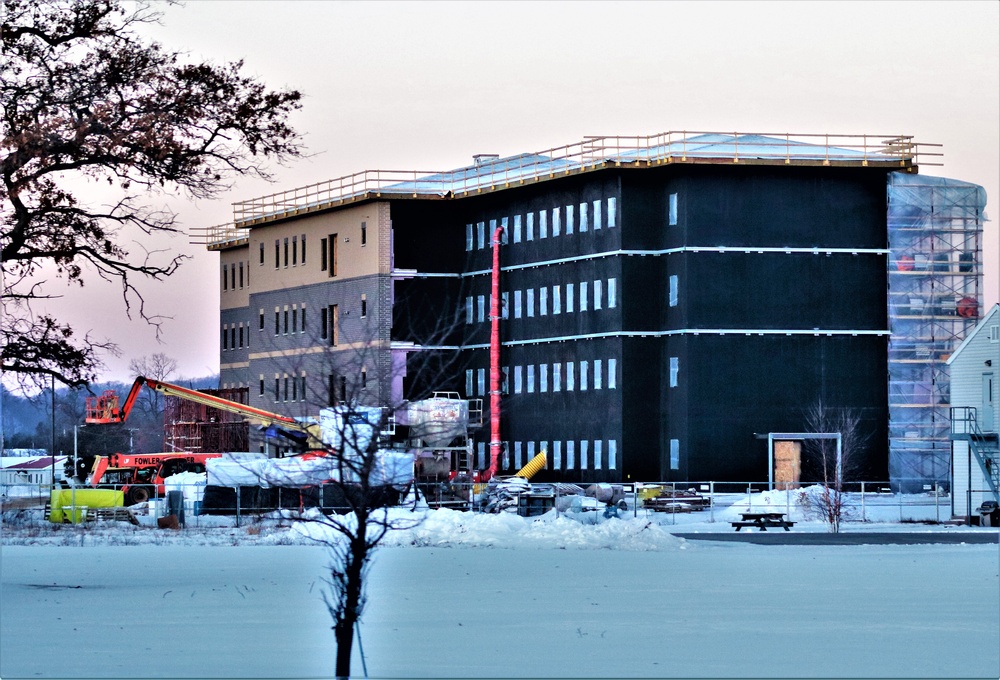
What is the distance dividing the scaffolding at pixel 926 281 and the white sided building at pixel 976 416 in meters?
11.2

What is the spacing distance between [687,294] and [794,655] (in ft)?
170

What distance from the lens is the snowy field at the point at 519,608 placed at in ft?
70.2

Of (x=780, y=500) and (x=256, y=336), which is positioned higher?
(x=256, y=336)

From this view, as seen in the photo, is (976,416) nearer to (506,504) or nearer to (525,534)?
(506,504)

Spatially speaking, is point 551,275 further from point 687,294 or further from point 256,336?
point 256,336

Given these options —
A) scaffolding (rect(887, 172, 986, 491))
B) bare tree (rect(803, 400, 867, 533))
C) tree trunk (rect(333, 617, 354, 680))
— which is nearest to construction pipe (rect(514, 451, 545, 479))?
bare tree (rect(803, 400, 867, 533))

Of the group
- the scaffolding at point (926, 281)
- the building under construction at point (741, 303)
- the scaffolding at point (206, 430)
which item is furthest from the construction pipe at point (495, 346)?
the scaffolding at point (926, 281)

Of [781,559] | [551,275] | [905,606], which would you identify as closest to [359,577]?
[905,606]

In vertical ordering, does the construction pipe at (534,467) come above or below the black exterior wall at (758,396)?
below

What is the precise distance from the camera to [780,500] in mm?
62906

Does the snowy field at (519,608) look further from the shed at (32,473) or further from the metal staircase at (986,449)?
the shed at (32,473)

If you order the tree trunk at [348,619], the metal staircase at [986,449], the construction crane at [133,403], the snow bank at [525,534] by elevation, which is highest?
the construction crane at [133,403]

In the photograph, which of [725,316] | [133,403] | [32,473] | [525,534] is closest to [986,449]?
[725,316]

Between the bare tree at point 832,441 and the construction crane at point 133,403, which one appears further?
the bare tree at point 832,441
